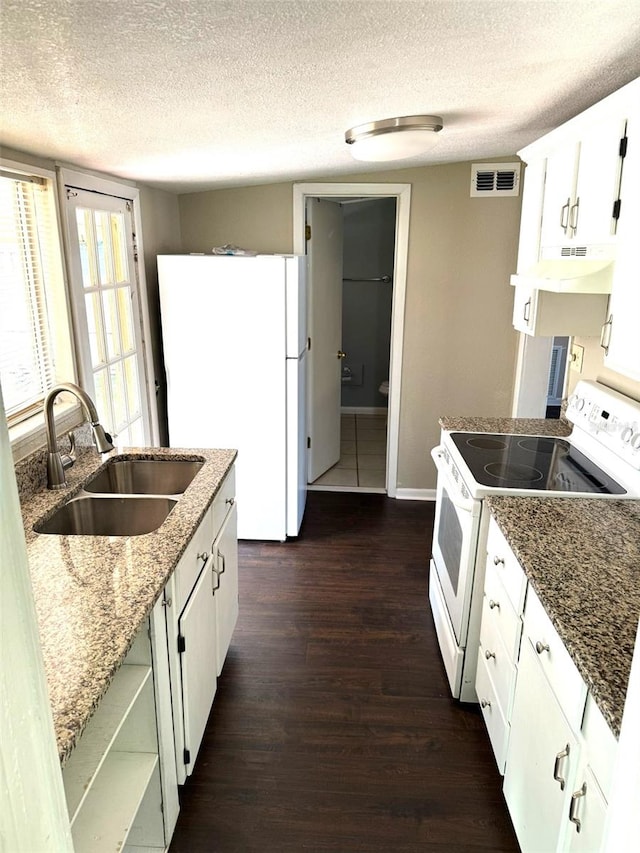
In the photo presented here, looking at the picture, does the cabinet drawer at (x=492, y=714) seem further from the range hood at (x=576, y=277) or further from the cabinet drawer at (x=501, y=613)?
the range hood at (x=576, y=277)

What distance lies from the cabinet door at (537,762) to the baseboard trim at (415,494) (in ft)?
8.25

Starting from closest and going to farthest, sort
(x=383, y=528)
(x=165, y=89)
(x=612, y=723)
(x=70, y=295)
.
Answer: (x=612, y=723)
(x=165, y=89)
(x=70, y=295)
(x=383, y=528)

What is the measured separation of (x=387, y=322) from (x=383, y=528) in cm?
297

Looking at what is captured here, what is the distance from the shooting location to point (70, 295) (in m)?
2.40

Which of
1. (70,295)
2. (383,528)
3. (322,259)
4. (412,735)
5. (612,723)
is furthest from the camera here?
(322,259)

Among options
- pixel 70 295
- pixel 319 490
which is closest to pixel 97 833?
pixel 70 295

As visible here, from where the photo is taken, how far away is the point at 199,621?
192 centimetres

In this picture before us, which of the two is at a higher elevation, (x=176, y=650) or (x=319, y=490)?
(x=176, y=650)

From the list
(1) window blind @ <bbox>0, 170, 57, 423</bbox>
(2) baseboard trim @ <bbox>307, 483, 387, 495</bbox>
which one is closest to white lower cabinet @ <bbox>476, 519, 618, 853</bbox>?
(1) window blind @ <bbox>0, 170, 57, 423</bbox>

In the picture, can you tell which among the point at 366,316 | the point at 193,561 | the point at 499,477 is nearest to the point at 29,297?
the point at 193,561

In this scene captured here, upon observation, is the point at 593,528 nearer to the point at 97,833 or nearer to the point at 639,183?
the point at 639,183

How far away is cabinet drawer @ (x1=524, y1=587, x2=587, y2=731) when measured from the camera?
128cm

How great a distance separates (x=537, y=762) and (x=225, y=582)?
49.3 inches

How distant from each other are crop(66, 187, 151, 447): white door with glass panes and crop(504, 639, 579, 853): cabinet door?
200 centimetres
